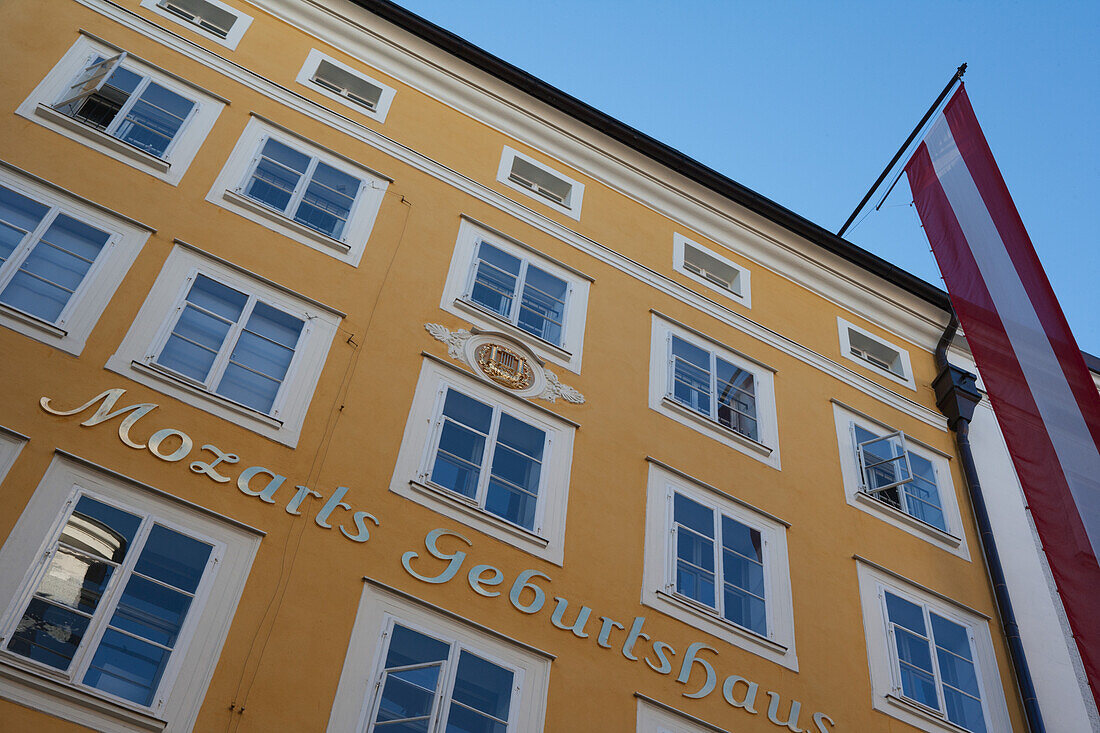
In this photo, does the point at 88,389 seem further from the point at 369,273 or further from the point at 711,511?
the point at 711,511

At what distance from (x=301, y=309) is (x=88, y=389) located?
118 inches

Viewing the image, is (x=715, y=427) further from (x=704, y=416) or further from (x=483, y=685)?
(x=483, y=685)

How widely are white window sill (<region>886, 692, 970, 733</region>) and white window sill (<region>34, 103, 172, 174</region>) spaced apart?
468 inches

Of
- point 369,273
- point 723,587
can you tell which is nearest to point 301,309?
point 369,273

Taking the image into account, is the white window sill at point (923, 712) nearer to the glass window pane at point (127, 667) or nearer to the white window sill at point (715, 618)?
the white window sill at point (715, 618)

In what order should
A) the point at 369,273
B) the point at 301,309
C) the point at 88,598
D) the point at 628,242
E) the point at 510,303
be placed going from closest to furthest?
the point at 88,598 < the point at 301,309 < the point at 369,273 < the point at 510,303 < the point at 628,242

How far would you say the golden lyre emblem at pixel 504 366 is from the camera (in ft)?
50.1

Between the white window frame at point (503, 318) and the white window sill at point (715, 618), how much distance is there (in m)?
3.72

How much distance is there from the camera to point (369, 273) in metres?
15.3

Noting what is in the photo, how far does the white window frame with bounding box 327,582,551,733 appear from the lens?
11180 millimetres

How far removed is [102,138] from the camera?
14695mm

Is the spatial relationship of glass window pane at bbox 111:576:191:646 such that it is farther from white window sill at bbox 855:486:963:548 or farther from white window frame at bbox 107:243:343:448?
white window sill at bbox 855:486:963:548

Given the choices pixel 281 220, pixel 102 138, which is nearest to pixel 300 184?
pixel 281 220

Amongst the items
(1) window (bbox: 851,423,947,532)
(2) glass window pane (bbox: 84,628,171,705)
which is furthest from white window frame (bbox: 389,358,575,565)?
(1) window (bbox: 851,423,947,532)
